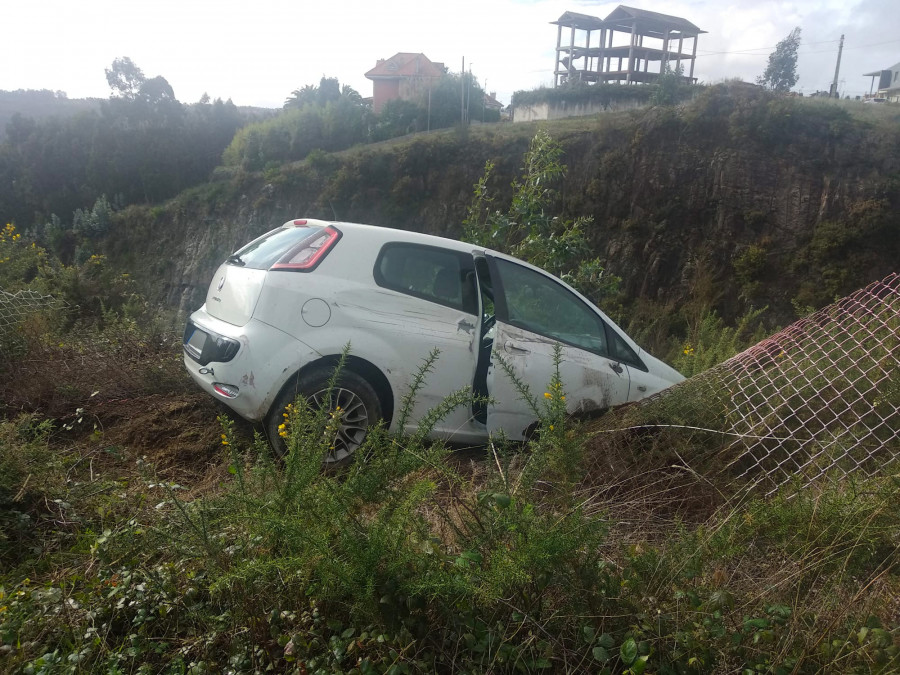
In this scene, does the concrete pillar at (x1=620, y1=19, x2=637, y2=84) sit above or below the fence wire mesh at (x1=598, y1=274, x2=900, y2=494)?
above

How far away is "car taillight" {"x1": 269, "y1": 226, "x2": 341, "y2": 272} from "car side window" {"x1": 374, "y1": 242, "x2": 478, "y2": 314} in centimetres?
36

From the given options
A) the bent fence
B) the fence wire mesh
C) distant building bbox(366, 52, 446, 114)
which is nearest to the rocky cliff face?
distant building bbox(366, 52, 446, 114)

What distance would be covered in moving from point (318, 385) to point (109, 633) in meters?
1.96

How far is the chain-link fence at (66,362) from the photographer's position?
4559 mm

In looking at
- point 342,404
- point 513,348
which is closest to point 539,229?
point 513,348

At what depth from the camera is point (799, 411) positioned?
3.80 m

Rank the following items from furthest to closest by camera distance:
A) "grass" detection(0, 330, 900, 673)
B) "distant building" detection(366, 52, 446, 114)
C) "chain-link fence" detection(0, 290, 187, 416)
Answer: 1. "distant building" detection(366, 52, 446, 114)
2. "chain-link fence" detection(0, 290, 187, 416)
3. "grass" detection(0, 330, 900, 673)

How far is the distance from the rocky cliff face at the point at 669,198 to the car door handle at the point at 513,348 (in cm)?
1858

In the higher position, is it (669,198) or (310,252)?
(310,252)

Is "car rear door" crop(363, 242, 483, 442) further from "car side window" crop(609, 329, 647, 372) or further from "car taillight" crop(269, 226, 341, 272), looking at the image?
"car side window" crop(609, 329, 647, 372)

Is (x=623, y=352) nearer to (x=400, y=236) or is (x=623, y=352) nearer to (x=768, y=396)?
(x=768, y=396)

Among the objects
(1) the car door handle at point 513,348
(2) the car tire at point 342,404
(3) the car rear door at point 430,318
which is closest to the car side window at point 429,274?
(3) the car rear door at point 430,318

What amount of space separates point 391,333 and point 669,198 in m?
23.9

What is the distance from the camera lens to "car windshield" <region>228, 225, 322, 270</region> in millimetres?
4375
